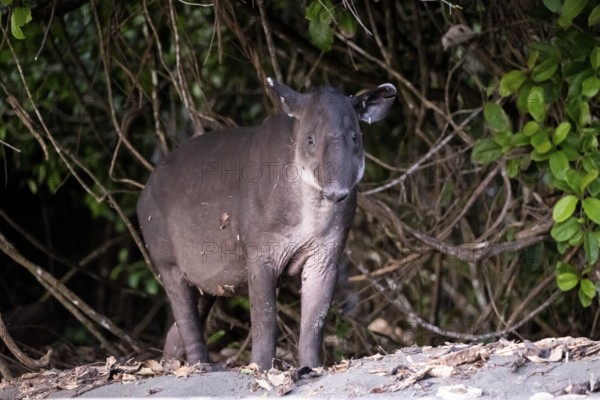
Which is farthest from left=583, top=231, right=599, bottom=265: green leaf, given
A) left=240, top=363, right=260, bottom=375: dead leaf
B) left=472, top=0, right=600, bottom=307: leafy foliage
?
left=240, top=363, right=260, bottom=375: dead leaf

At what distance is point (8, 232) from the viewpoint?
11.6m

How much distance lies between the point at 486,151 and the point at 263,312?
6.85ft

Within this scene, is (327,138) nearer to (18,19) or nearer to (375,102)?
(375,102)

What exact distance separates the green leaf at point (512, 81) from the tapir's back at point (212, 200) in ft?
5.54

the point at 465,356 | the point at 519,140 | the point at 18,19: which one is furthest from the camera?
the point at 519,140

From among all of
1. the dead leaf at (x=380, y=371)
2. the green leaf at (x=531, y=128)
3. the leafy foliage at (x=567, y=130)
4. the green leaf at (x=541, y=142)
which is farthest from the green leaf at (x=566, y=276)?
the dead leaf at (x=380, y=371)

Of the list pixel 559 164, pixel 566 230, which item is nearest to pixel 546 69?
pixel 559 164

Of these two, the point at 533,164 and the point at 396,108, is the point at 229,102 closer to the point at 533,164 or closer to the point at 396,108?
the point at 396,108

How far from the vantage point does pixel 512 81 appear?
289 inches

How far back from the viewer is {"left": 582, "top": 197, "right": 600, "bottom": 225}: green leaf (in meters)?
6.91

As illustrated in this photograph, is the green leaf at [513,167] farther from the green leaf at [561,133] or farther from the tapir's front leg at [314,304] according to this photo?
the tapir's front leg at [314,304]

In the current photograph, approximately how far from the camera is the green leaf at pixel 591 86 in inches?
274

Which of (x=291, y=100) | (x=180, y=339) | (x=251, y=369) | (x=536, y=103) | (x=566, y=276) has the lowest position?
(x=180, y=339)

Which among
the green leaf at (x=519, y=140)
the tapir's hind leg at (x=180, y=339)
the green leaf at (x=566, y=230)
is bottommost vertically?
the tapir's hind leg at (x=180, y=339)
